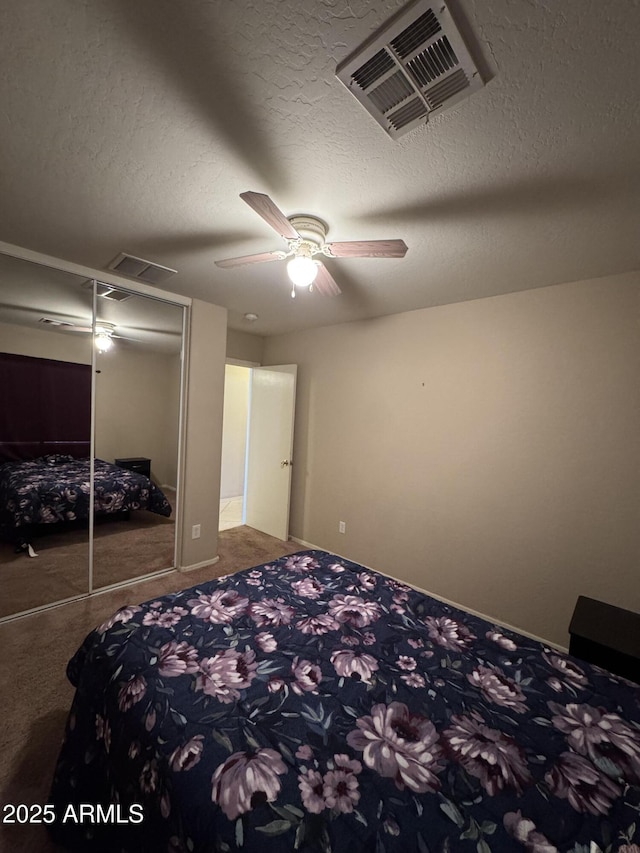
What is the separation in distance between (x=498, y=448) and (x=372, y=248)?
71.9 inches

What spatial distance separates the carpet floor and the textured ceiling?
2.51 meters

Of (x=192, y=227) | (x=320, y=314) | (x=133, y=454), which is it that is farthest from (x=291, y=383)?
(x=192, y=227)

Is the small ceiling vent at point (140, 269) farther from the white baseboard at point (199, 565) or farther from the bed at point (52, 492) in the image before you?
the white baseboard at point (199, 565)

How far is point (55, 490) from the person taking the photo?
8.82 ft

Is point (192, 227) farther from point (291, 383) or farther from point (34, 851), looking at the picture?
point (34, 851)

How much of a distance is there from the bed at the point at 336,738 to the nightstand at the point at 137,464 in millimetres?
1690

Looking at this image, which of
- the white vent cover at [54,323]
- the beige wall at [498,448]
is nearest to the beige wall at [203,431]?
the white vent cover at [54,323]

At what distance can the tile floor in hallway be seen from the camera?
4.61 metres

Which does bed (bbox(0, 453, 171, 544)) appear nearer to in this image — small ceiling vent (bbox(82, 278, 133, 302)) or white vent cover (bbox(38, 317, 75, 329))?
white vent cover (bbox(38, 317, 75, 329))

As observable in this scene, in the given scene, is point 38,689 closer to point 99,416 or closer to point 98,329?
point 99,416

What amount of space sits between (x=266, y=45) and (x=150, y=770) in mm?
1978

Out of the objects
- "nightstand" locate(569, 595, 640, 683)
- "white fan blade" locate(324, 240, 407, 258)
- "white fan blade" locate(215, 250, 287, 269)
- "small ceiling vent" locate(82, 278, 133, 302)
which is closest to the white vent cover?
"small ceiling vent" locate(82, 278, 133, 302)

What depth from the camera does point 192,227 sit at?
6.17 ft

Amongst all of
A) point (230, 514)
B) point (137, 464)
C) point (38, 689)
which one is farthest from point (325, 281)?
point (230, 514)
